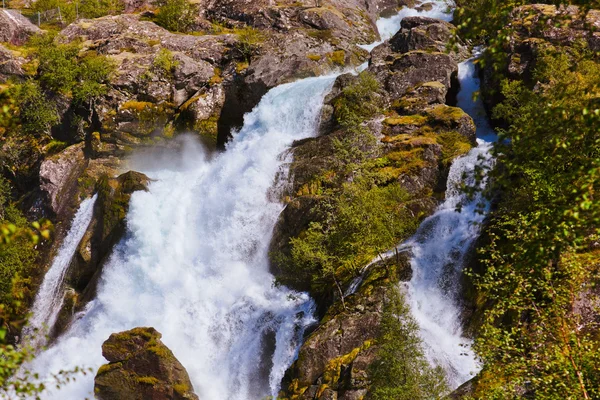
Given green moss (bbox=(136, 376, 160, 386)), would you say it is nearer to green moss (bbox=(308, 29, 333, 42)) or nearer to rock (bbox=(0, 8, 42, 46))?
green moss (bbox=(308, 29, 333, 42))

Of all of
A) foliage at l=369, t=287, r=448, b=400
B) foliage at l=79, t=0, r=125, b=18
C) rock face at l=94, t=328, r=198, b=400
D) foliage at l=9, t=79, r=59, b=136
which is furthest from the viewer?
foliage at l=79, t=0, r=125, b=18

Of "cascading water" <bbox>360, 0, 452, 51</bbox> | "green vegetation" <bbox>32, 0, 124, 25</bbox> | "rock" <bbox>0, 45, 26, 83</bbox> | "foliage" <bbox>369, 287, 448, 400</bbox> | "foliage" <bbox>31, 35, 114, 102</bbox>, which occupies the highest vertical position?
"foliage" <bbox>369, 287, 448, 400</bbox>

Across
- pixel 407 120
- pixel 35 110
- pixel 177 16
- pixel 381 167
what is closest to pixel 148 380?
pixel 381 167

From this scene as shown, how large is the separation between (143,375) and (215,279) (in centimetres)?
798

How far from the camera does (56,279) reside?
37.6 meters

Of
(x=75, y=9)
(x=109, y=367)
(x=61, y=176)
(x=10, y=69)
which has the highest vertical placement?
(x=109, y=367)

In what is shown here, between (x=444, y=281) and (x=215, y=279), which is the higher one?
(x=444, y=281)

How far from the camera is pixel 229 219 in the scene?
3319 cm

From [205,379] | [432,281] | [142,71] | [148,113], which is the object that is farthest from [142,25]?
[432,281]

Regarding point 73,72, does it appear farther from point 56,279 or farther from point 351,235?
point 351,235

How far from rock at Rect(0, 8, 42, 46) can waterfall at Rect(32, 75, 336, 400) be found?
134ft

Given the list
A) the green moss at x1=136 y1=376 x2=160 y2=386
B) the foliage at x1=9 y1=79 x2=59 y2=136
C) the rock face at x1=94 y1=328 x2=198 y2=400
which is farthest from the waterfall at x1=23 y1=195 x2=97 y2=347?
the green moss at x1=136 y1=376 x2=160 y2=386

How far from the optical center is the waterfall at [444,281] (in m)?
19.1

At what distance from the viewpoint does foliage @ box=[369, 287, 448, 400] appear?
51.2 feet
